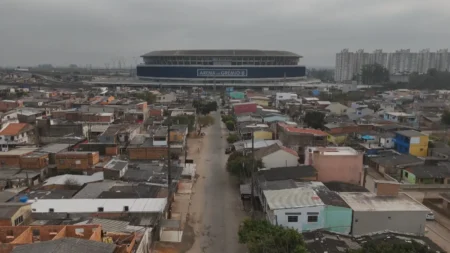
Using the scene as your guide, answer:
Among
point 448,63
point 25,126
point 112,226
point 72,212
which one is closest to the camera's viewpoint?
point 112,226

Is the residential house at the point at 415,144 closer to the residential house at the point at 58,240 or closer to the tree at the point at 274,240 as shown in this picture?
the tree at the point at 274,240

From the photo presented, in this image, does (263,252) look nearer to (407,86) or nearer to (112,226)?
(112,226)

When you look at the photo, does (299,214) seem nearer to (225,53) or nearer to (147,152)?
(147,152)

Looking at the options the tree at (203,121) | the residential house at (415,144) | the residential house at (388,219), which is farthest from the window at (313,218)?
the tree at (203,121)

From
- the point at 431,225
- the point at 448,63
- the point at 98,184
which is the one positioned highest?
the point at 448,63

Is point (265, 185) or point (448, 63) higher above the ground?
point (448, 63)

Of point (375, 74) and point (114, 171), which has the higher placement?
point (375, 74)

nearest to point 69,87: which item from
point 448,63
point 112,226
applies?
point 112,226

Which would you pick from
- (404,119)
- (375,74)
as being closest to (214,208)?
(404,119)

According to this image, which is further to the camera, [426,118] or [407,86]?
[407,86]
